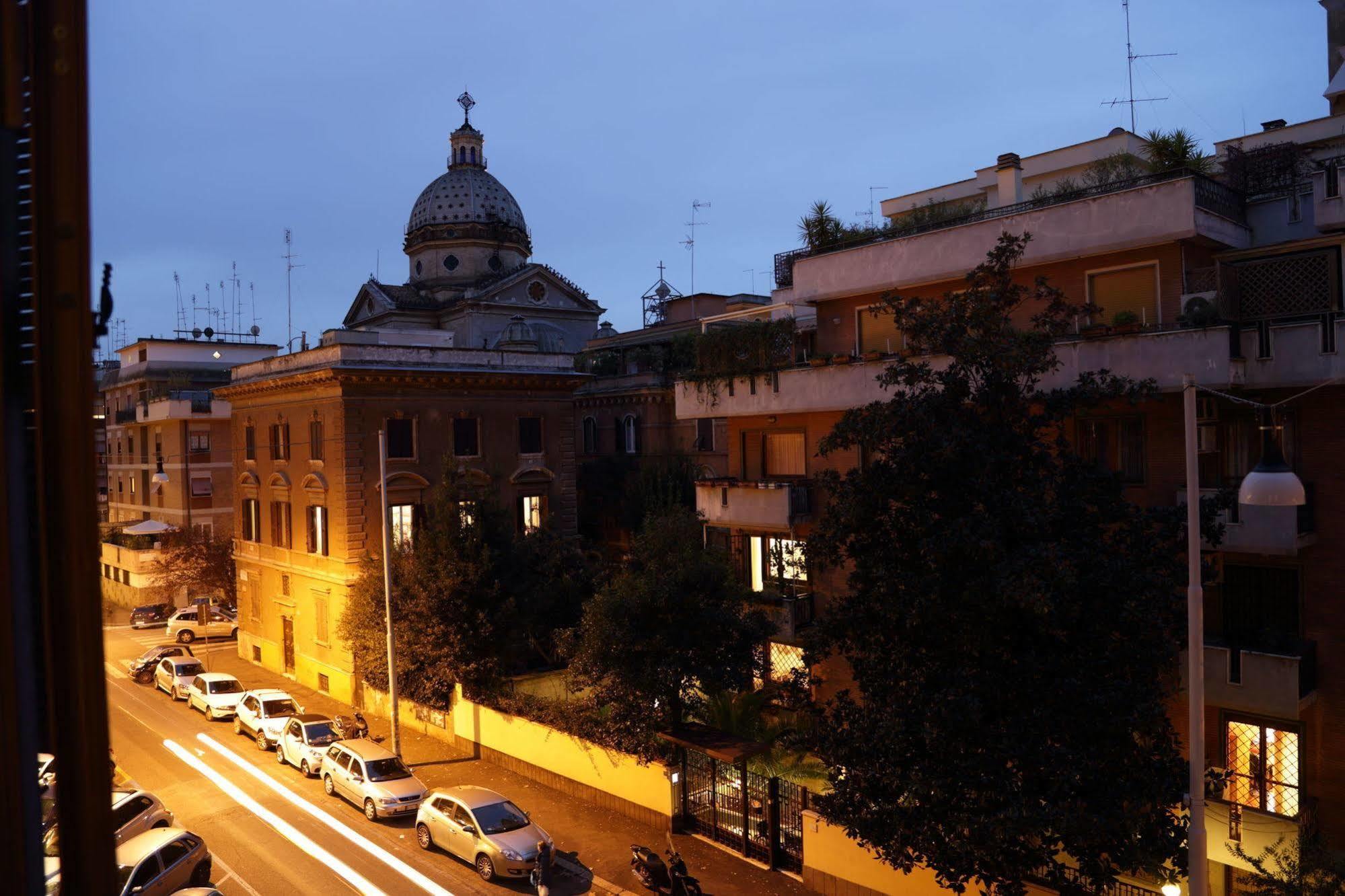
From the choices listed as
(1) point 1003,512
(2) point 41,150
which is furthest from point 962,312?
(2) point 41,150

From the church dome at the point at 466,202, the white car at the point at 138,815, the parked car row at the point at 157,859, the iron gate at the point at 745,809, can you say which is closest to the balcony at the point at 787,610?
the iron gate at the point at 745,809

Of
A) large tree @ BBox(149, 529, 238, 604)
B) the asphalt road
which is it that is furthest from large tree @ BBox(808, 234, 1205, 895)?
large tree @ BBox(149, 529, 238, 604)

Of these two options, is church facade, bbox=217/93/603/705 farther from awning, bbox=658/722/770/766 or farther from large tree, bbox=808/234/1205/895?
large tree, bbox=808/234/1205/895

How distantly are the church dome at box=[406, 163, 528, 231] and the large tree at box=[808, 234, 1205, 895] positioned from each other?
60.8 meters

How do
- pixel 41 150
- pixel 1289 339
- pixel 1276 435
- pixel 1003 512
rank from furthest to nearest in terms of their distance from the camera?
pixel 1289 339
pixel 1003 512
pixel 1276 435
pixel 41 150

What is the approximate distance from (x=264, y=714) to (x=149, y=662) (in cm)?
1284

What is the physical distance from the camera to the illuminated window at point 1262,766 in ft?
52.7

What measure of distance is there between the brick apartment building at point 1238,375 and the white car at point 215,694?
22.3 m

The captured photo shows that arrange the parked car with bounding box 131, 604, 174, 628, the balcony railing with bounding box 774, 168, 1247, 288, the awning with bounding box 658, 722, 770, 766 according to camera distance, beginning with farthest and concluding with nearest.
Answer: the parked car with bounding box 131, 604, 174, 628, the awning with bounding box 658, 722, 770, 766, the balcony railing with bounding box 774, 168, 1247, 288

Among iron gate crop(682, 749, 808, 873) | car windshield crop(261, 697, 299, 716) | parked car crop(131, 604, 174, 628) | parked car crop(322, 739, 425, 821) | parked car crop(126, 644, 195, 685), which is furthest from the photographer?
parked car crop(131, 604, 174, 628)

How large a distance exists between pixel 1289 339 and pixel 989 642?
8195 millimetres

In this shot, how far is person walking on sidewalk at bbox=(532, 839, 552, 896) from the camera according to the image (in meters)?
17.3

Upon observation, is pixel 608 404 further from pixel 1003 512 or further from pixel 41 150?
pixel 41 150

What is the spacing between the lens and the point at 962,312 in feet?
43.1
